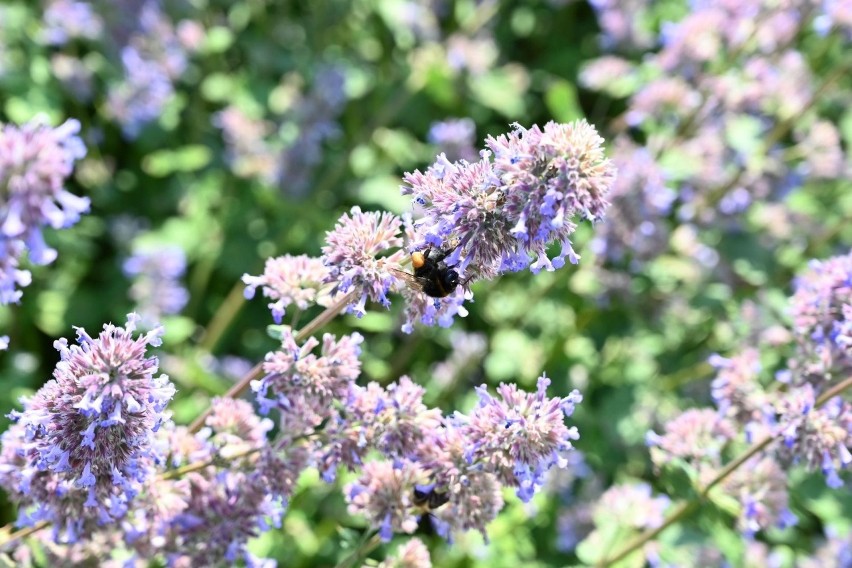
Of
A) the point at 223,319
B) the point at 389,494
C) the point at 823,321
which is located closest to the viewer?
the point at 389,494

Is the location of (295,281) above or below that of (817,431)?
above

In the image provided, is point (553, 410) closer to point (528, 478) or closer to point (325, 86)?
point (528, 478)

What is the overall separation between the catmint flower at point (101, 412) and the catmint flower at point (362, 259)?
0.56m

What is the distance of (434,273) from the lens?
101 inches

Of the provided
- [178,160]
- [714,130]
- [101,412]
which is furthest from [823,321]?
[178,160]

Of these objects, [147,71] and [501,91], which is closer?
[147,71]

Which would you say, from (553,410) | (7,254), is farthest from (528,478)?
(7,254)

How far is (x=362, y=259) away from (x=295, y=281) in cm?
41

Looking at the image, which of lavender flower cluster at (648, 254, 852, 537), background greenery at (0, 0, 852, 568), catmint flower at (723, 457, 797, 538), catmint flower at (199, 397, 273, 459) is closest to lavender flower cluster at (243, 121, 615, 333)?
catmint flower at (199, 397, 273, 459)

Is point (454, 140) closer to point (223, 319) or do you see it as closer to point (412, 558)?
point (223, 319)

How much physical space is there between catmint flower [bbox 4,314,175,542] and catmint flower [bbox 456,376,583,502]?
97 centimetres

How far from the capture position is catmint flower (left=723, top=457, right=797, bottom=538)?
3738mm

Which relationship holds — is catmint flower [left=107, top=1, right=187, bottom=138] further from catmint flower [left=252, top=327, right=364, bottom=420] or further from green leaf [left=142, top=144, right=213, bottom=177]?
catmint flower [left=252, top=327, right=364, bottom=420]

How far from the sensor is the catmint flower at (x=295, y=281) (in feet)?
9.46
